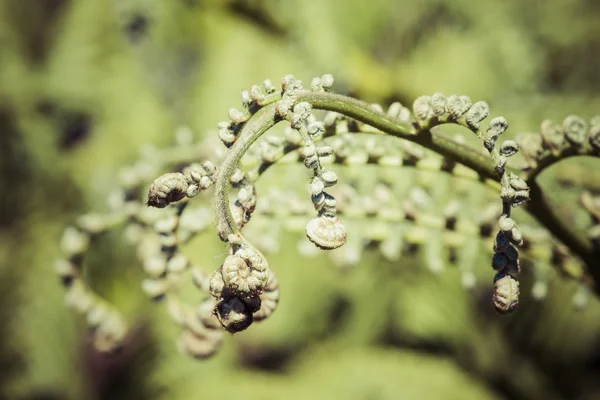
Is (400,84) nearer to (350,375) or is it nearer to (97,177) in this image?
(350,375)

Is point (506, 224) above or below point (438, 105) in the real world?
below

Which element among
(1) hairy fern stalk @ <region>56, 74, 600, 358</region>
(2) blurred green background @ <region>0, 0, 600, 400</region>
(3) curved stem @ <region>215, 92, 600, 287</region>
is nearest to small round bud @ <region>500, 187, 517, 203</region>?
(1) hairy fern stalk @ <region>56, 74, 600, 358</region>

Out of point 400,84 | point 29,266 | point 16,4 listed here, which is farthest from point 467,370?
point 16,4

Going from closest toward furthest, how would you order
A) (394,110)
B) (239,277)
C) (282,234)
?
(239,277)
(394,110)
(282,234)

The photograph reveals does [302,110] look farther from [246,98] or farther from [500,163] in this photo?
[500,163]

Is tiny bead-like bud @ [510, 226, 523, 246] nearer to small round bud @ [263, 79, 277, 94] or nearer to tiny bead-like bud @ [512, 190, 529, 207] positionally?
tiny bead-like bud @ [512, 190, 529, 207]

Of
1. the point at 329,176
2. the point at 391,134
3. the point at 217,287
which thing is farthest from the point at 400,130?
the point at 217,287
